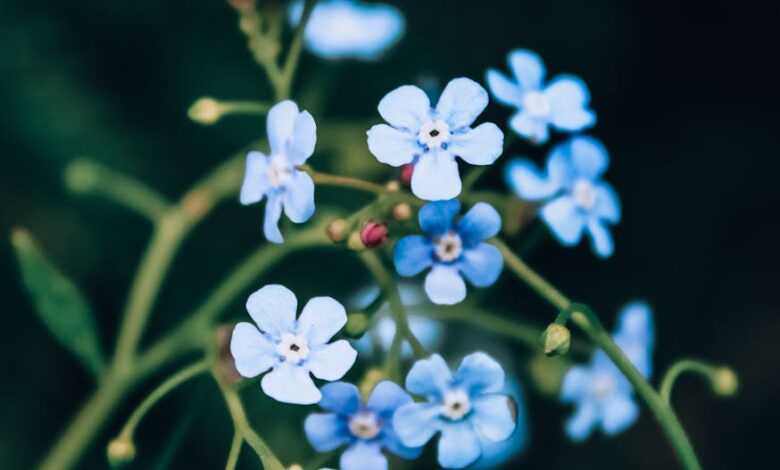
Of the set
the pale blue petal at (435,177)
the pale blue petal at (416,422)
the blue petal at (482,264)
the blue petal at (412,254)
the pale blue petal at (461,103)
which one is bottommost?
the pale blue petal at (416,422)

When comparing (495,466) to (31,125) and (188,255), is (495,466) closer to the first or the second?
(188,255)

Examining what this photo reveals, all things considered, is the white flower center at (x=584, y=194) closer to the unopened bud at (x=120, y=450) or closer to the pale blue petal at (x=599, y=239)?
the pale blue petal at (x=599, y=239)

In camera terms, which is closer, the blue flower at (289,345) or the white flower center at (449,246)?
the blue flower at (289,345)

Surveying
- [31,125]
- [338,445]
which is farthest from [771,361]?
[31,125]

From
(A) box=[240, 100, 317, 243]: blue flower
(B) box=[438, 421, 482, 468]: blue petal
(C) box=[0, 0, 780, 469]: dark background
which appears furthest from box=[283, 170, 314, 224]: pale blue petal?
(C) box=[0, 0, 780, 469]: dark background

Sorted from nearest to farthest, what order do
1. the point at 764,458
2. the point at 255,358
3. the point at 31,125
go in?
the point at 255,358, the point at 31,125, the point at 764,458

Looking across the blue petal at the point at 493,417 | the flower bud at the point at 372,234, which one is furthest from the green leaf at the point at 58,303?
the blue petal at the point at 493,417

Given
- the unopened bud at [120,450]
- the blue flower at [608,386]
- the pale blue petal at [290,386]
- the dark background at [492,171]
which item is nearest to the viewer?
the pale blue petal at [290,386]
